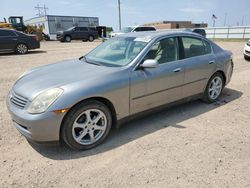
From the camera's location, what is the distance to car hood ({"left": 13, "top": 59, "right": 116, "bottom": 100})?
3094 millimetres

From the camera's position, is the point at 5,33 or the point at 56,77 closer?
the point at 56,77

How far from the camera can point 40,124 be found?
284cm

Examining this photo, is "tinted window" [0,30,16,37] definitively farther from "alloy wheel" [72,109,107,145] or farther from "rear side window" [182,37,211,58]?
"alloy wheel" [72,109,107,145]

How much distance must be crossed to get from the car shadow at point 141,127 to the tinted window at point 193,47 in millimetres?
1091

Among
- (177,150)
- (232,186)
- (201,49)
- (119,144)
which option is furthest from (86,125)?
(201,49)

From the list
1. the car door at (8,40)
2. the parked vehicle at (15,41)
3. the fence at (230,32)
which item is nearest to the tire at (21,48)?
the parked vehicle at (15,41)

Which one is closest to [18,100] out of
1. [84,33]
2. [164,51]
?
[164,51]

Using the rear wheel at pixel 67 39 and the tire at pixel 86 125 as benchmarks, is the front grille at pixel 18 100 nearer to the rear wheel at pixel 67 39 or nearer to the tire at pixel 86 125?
the tire at pixel 86 125

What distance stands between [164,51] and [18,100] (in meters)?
2.44

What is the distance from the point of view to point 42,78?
341 centimetres

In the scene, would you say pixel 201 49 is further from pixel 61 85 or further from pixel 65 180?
pixel 65 180

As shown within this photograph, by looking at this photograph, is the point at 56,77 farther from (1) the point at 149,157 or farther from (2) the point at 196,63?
(2) the point at 196,63

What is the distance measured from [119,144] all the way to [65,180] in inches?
39.0

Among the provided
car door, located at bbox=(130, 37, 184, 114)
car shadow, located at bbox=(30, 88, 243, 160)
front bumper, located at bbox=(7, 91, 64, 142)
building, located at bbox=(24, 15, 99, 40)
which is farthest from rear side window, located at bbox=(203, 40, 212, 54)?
building, located at bbox=(24, 15, 99, 40)
